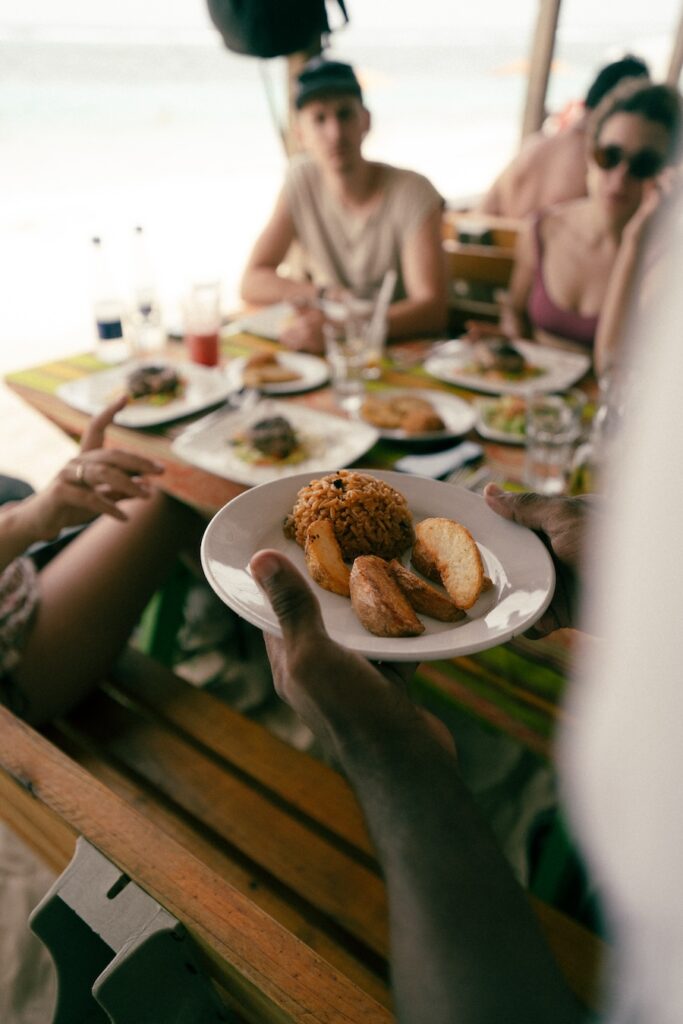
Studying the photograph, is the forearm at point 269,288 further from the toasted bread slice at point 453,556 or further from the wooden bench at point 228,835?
the toasted bread slice at point 453,556

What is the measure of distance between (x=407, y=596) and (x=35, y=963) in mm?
1035

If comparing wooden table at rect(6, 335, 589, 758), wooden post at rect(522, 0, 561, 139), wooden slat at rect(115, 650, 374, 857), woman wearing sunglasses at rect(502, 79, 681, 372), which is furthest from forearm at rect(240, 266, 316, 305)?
wooden post at rect(522, 0, 561, 139)

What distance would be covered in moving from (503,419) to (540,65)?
15.1 feet

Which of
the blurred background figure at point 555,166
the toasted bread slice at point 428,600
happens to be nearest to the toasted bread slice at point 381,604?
the toasted bread slice at point 428,600

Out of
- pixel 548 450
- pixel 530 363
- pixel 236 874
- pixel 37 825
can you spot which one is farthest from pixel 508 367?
pixel 37 825

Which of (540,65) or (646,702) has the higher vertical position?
(540,65)

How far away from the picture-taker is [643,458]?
440 millimetres

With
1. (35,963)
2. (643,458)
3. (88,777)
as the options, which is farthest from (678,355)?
(35,963)

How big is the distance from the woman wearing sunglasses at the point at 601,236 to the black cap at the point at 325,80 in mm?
956

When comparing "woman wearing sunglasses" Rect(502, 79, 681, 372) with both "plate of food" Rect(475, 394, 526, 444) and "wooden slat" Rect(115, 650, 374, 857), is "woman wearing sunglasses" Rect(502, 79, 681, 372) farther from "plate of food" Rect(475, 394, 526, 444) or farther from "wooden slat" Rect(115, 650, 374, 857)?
"wooden slat" Rect(115, 650, 374, 857)

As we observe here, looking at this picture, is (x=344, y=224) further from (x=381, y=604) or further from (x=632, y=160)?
(x=381, y=604)

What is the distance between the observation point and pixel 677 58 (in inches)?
223

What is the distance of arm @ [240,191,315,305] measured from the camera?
2729mm

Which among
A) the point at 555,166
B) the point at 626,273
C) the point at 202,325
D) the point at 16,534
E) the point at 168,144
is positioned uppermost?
the point at 168,144
